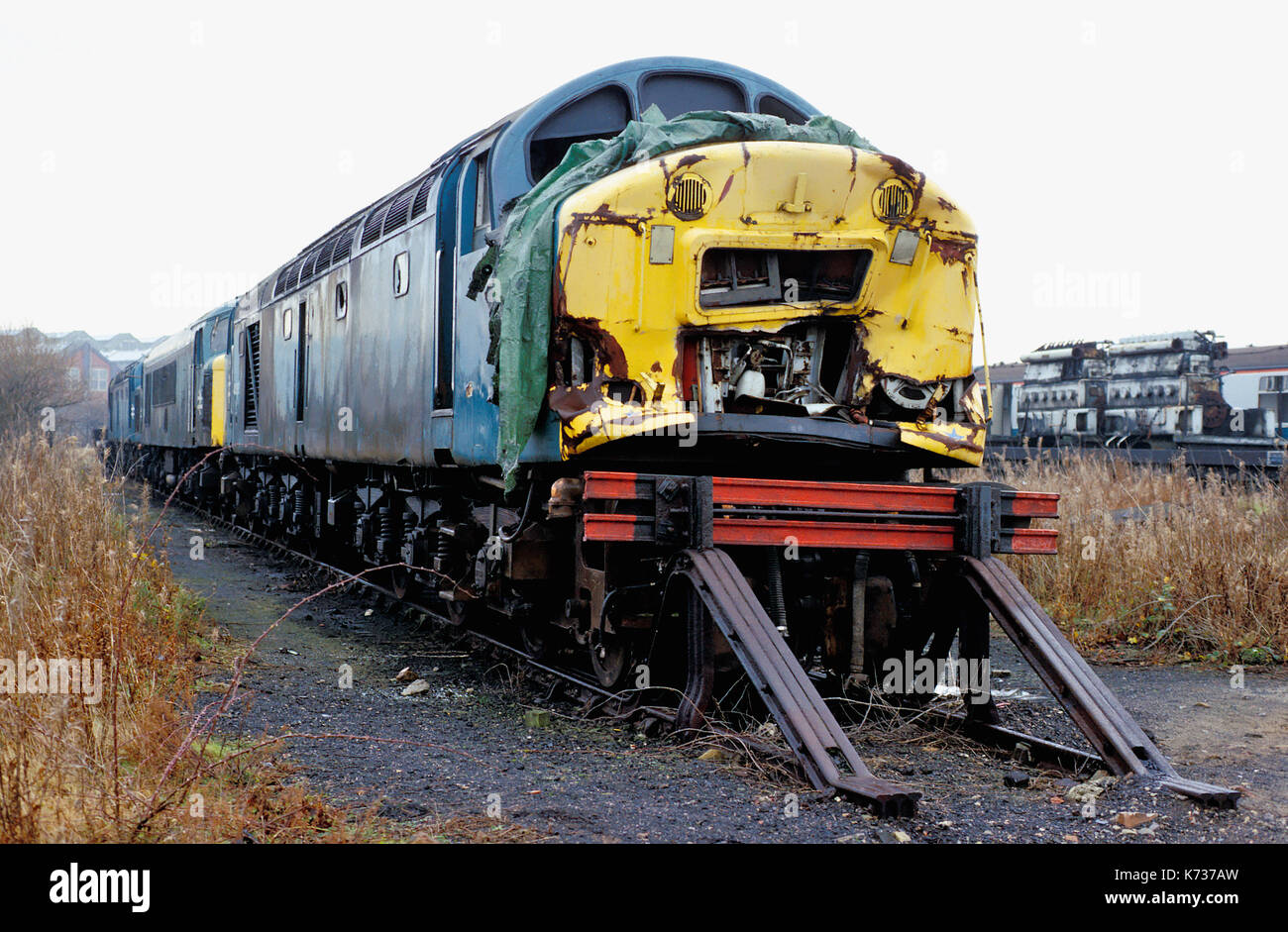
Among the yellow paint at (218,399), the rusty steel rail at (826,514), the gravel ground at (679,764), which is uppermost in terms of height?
the yellow paint at (218,399)

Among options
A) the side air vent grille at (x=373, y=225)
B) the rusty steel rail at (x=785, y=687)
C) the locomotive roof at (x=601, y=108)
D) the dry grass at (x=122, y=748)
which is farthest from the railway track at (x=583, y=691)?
the side air vent grille at (x=373, y=225)

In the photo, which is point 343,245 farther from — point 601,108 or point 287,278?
point 601,108

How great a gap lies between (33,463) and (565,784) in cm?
732

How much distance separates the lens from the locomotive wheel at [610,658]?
564cm

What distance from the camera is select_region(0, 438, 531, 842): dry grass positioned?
11.1 feet

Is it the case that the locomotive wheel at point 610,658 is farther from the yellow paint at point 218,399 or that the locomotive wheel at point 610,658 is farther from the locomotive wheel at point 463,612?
the yellow paint at point 218,399

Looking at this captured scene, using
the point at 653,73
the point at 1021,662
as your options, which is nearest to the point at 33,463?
the point at 653,73

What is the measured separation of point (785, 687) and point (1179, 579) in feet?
17.0

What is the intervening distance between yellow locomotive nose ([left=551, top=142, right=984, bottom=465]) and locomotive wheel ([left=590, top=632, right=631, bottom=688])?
114 centimetres

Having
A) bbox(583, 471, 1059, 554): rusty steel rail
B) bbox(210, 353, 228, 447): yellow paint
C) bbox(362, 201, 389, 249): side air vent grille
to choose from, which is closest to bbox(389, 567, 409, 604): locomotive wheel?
bbox(362, 201, 389, 249): side air vent grille

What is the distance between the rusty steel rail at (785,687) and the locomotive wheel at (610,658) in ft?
2.25

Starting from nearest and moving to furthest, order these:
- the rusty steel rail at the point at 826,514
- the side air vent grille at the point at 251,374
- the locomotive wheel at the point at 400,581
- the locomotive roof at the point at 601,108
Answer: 1. the rusty steel rail at the point at 826,514
2. the locomotive roof at the point at 601,108
3. the locomotive wheel at the point at 400,581
4. the side air vent grille at the point at 251,374

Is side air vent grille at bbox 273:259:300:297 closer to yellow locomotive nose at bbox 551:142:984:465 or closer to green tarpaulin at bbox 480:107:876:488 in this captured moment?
green tarpaulin at bbox 480:107:876:488

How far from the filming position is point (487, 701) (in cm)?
641
